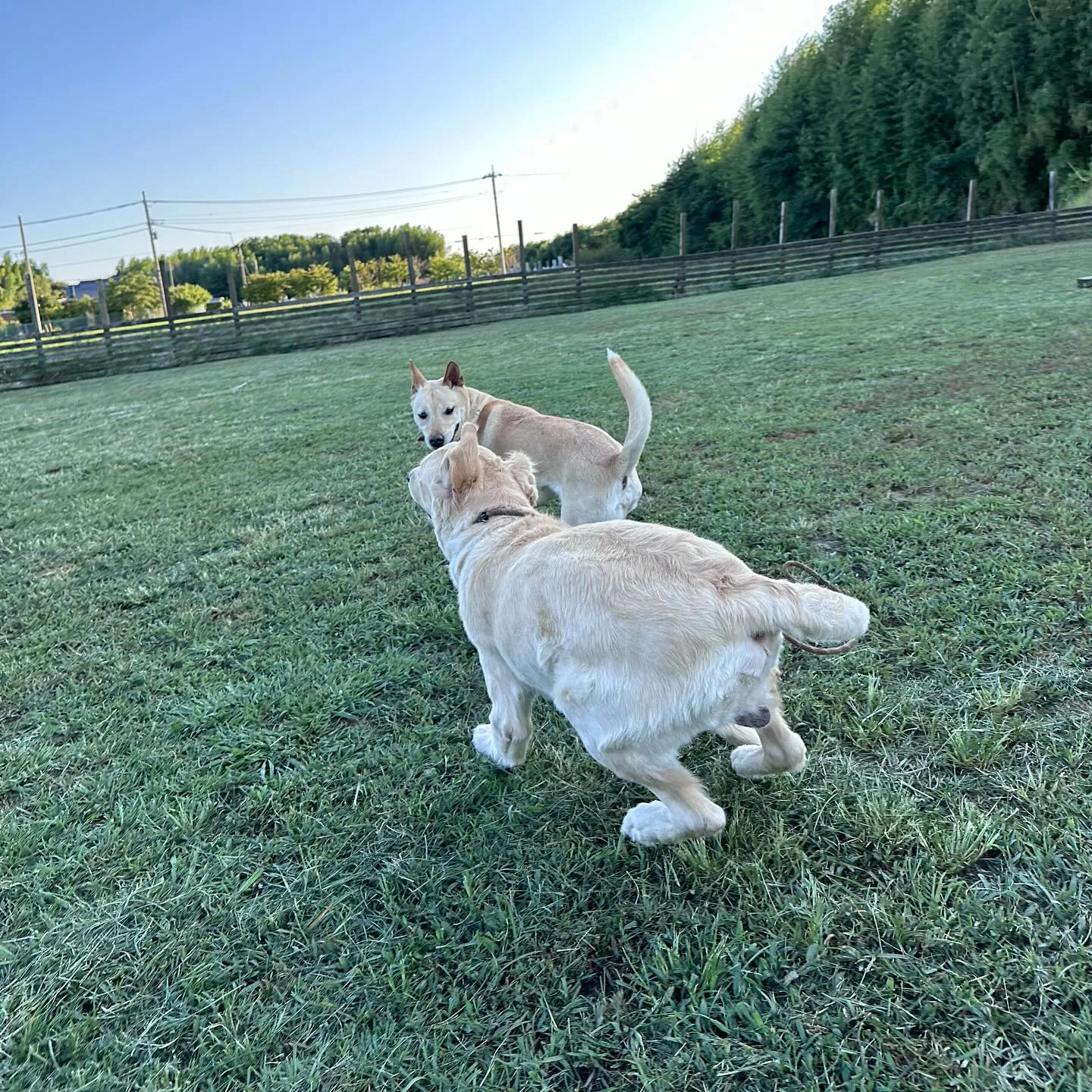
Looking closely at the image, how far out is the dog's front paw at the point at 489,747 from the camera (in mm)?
2061

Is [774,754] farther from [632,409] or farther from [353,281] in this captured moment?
[353,281]

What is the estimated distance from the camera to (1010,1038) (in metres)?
1.19

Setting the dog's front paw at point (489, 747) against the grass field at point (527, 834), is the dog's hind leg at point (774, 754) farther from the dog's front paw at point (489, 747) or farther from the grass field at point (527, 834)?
the dog's front paw at point (489, 747)

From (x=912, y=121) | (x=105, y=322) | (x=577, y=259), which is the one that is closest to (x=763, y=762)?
(x=577, y=259)

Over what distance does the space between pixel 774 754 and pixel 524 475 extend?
1312 millimetres

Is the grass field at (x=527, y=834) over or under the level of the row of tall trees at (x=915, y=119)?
under

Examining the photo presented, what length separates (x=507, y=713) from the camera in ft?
6.49

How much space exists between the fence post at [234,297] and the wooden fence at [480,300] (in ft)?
0.21

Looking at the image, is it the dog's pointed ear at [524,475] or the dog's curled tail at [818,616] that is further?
the dog's pointed ear at [524,475]

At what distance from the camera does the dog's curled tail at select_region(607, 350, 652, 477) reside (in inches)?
116

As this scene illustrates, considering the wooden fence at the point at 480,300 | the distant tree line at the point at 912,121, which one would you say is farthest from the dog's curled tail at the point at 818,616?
the distant tree line at the point at 912,121

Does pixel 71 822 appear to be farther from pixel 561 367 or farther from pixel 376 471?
pixel 561 367

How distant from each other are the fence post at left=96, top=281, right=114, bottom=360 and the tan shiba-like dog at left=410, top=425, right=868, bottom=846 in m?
21.3

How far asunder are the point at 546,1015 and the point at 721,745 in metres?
0.95
